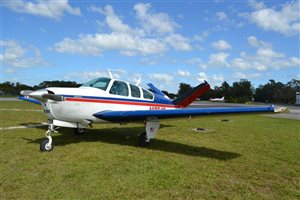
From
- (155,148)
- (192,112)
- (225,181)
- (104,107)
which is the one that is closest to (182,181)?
(225,181)

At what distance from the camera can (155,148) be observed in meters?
8.89

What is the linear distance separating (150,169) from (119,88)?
408 centimetres

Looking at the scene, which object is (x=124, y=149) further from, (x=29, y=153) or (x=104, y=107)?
(x=29, y=153)

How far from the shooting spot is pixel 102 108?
9117 mm

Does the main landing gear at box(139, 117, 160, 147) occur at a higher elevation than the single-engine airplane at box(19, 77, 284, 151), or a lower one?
lower

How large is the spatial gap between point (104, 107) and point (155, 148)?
2183mm

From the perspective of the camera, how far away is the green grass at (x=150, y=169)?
5.00 m

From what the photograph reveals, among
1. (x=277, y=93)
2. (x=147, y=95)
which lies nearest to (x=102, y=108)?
(x=147, y=95)

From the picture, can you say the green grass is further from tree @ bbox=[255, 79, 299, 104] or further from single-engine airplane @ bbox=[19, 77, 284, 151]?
tree @ bbox=[255, 79, 299, 104]

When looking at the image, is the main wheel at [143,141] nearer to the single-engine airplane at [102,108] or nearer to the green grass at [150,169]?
the single-engine airplane at [102,108]

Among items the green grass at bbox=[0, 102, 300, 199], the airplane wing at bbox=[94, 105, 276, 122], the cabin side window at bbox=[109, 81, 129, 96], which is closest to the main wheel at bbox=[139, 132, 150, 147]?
the green grass at bbox=[0, 102, 300, 199]

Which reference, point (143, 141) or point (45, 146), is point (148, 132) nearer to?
point (143, 141)

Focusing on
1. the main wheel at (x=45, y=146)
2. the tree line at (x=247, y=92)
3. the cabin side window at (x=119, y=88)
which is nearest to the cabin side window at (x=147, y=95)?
the cabin side window at (x=119, y=88)

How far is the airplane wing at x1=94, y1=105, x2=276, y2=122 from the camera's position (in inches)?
296
